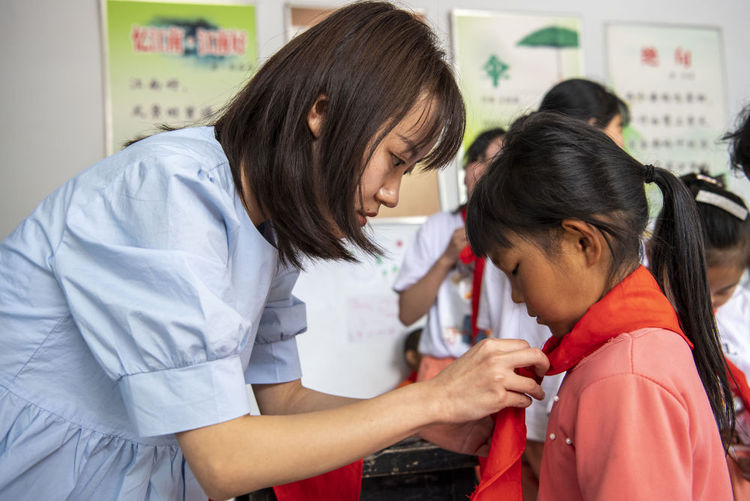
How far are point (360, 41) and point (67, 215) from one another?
0.39 metres

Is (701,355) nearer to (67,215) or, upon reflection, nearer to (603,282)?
(603,282)

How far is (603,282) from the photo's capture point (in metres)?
0.87

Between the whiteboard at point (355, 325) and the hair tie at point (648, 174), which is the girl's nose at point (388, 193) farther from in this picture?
the whiteboard at point (355, 325)

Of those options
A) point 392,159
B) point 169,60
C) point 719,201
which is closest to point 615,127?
point 719,201

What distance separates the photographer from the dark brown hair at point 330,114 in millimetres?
781

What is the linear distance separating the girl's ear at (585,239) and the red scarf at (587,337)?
5 cm

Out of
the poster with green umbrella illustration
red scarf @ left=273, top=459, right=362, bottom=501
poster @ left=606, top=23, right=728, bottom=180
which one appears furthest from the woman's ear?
poster @ left=606, top=23, right=728, bottom=180

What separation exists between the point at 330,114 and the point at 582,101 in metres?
0.96

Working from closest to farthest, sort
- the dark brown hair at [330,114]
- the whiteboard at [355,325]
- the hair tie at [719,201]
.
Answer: the dark brown hair at [330,114]
the hair tie at [719,201]
the whiteboard at [355,325]

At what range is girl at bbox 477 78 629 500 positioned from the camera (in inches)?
52.4

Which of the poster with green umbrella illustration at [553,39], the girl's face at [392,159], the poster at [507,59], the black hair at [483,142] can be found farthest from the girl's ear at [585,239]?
the poster with green umbrella illustration at [553,39]

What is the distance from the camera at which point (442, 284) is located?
6.21 feet

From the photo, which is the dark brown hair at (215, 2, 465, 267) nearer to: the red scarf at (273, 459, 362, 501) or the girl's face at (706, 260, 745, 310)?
the red scarf at (273, 459, 362, 501)

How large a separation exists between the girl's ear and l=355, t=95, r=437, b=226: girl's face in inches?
8.2
